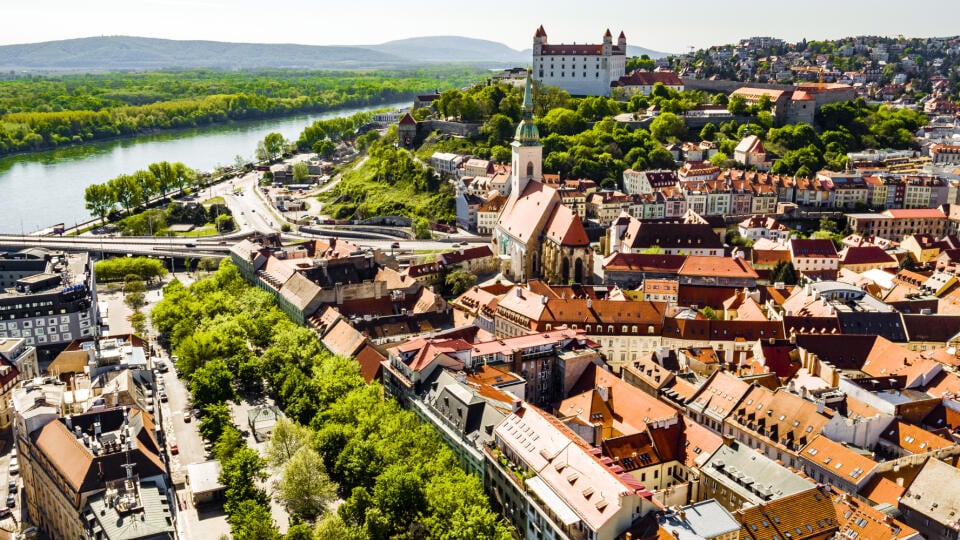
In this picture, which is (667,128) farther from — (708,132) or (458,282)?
(458,282)

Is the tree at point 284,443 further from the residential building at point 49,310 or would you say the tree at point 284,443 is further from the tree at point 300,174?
the tree at point 300,174

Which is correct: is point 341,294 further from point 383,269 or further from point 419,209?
point 419,209

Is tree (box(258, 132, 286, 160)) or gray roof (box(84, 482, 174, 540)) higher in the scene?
tree (box(258, 132, 286, 160))

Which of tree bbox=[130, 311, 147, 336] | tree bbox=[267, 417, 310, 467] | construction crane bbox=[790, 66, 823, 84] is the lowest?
tree bbox=[130, 311, 147, 336]

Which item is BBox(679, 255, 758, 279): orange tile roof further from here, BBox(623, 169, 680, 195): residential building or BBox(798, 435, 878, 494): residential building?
BBox(798, 435, 878, 494): residential building

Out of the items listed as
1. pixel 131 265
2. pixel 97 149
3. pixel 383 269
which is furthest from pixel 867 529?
pixel 97 149

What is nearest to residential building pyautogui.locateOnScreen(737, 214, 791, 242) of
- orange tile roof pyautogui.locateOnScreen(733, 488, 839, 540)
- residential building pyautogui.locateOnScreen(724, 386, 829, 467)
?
residential building pyautogui.locateOnScreen(724, 386, 829, 467)
